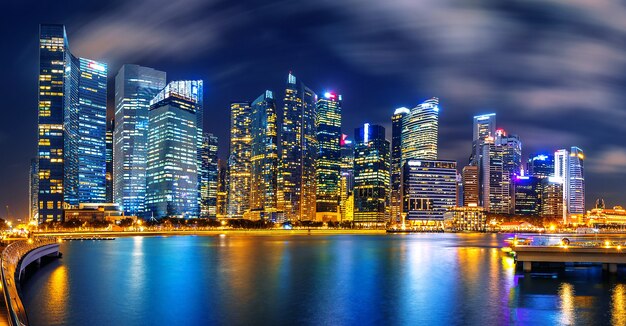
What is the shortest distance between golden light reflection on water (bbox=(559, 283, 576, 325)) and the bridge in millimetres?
7383

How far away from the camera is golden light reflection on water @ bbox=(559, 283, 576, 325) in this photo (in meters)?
42.2

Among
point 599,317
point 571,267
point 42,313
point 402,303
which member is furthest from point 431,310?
point 571,267

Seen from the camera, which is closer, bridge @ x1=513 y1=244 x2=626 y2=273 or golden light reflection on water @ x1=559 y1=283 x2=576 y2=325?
golden light reflection on water @ x1=559 y1=283 x2=576 y2=325

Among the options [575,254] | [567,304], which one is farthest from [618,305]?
[575,254]

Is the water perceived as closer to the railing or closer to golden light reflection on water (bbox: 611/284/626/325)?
A: golden light reflection on water (bbox: 611/284/626/325)

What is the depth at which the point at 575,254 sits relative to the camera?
6606cm

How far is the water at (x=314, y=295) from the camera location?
43.3 metres

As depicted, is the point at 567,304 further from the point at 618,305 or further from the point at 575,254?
the point at 575,254

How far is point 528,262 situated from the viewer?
6944 centimetres

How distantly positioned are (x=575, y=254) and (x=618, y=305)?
62.7 ft

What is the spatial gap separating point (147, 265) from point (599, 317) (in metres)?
60.8

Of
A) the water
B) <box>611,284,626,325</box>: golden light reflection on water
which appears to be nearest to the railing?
the water

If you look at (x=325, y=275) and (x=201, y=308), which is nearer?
(x=201, y=308)

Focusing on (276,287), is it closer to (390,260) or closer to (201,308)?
(201,308)
